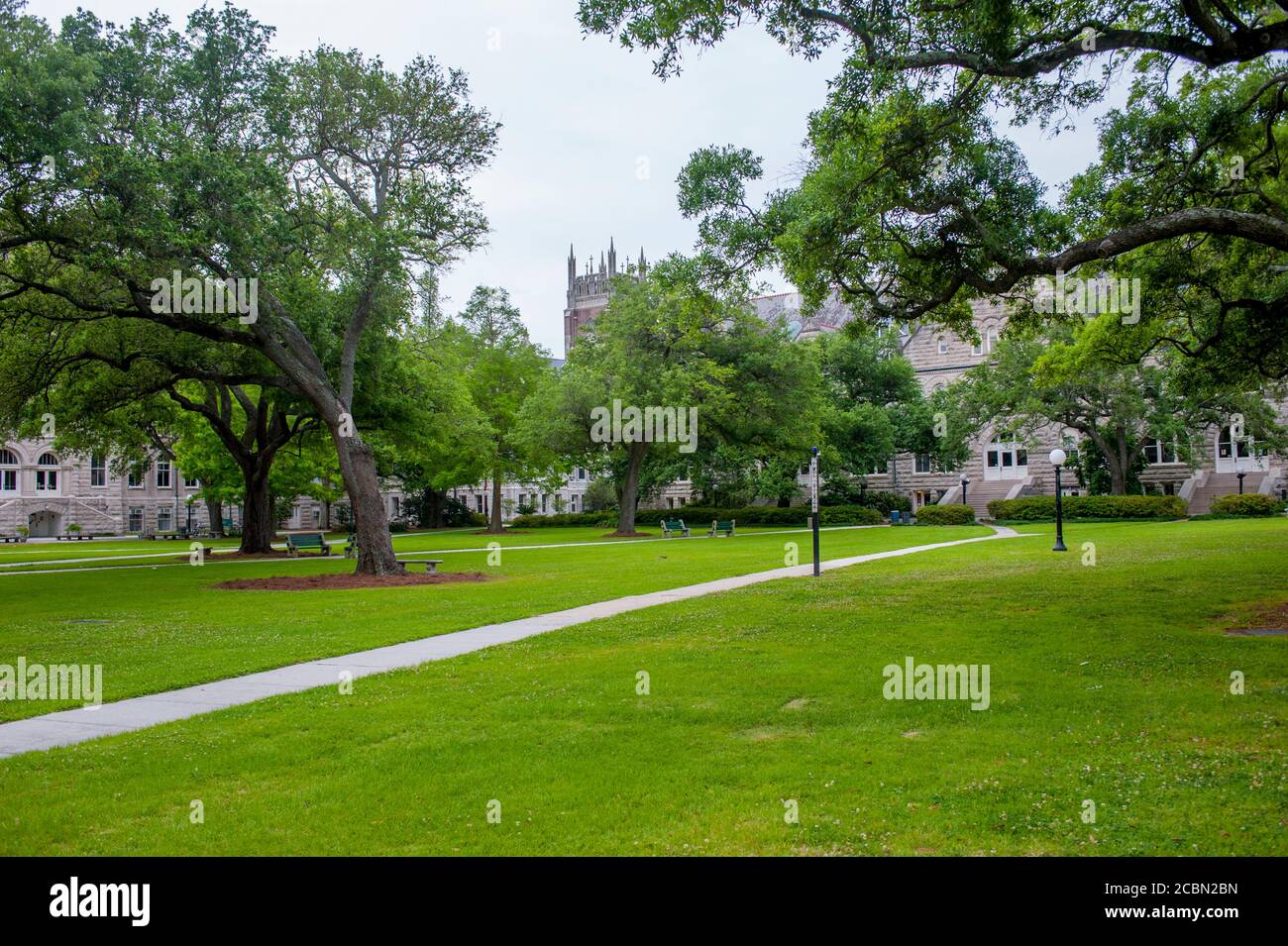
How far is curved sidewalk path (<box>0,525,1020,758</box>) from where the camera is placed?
802 cm

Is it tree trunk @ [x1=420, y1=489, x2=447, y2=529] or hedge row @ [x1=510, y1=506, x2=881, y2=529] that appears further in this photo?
tree trunk @ [x1=420, y1=489, x2=447, y2=529]

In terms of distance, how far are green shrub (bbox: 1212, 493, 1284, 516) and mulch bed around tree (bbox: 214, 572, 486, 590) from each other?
130ft

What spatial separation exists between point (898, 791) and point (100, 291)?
22199 millimetres

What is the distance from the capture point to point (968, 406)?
52.5m

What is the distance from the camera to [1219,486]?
54.9 metres

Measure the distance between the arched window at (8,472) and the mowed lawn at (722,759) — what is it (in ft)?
240

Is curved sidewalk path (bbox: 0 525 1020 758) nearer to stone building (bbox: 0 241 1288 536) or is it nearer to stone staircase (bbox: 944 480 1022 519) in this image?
stone building (bbox: 0 241 1288 536)

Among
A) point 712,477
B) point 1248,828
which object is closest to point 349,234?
point 1248,828

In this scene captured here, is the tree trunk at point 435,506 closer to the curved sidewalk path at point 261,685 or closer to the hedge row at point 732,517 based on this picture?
the hedge row at point 732,517

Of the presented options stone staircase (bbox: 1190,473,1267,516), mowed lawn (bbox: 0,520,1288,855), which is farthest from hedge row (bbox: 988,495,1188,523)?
mowed lawn (bbox: 0,520,1288,855)

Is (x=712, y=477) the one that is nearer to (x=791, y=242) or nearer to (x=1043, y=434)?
(x=1043, y=434)

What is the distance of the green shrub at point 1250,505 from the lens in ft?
150

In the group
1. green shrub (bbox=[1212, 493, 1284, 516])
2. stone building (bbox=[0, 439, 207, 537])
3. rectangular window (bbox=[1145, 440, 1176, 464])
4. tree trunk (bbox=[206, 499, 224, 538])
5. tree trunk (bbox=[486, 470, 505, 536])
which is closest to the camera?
green shrub (bbox=[1212, 493, 1284, 516])

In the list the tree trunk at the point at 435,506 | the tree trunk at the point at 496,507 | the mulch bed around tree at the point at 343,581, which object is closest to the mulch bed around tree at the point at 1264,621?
the mulch bed around tree at the point at 343,581
